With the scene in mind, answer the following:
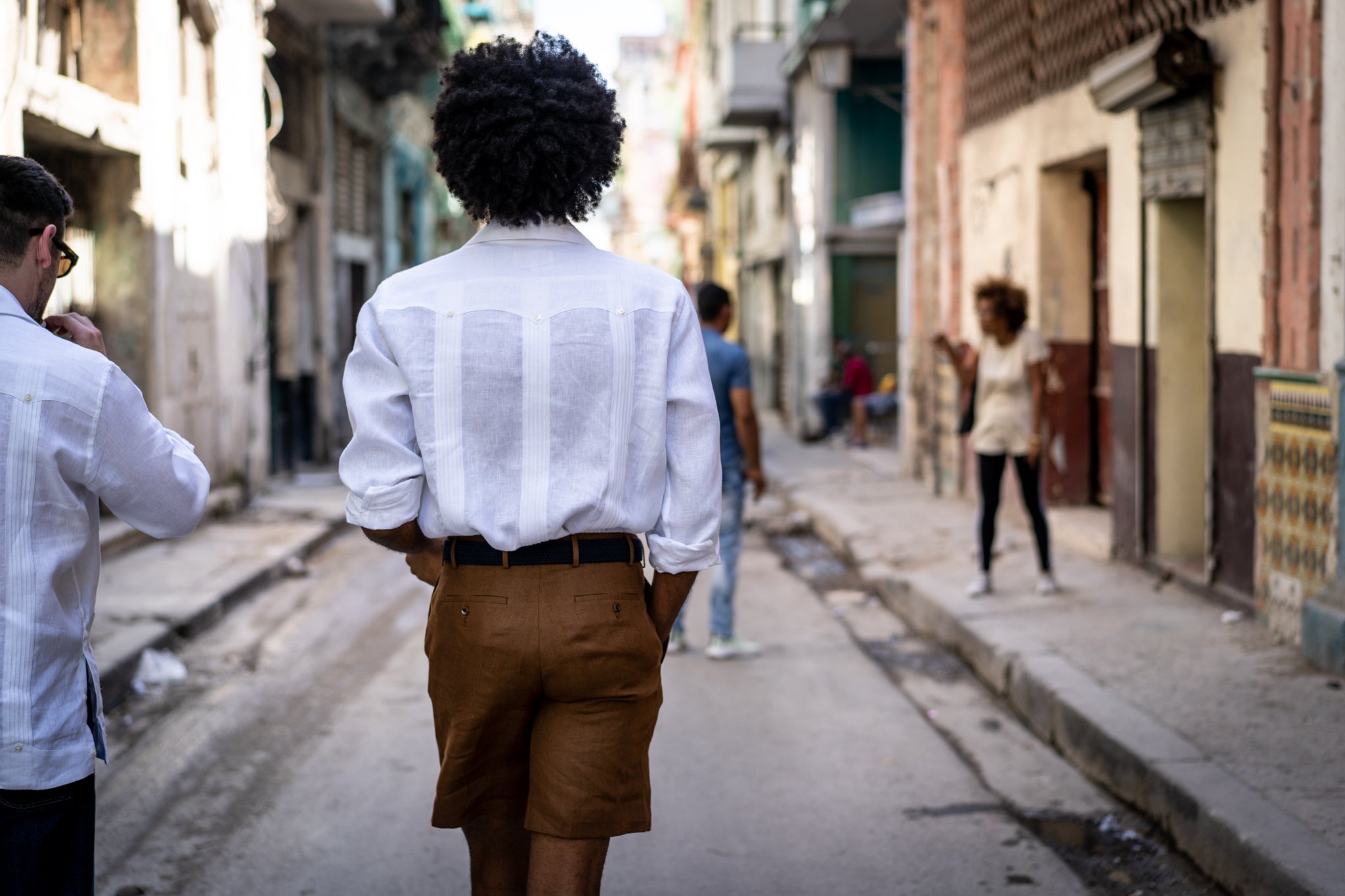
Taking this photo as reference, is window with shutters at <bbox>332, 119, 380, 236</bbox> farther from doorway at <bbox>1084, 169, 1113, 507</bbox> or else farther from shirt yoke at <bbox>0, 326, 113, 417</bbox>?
shirt yoke at <bbox>0, 326, 113, 417</bbox>

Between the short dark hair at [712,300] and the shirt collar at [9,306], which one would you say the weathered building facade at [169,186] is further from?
the shirt collar at [9,306]

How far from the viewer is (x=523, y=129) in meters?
2.63

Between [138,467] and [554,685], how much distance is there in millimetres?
793

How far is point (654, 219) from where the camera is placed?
280 ft

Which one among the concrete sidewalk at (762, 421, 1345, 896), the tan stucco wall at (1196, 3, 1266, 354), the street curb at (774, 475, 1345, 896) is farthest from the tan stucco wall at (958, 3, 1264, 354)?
the street curb at (774, 475, 1345, 896)

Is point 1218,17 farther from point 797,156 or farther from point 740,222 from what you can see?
point 740,222

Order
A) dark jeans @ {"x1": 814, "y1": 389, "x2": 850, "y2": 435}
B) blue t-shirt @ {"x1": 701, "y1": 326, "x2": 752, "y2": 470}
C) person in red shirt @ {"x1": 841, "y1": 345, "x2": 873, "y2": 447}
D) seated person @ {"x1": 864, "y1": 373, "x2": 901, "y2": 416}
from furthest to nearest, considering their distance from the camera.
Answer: dark jeans @ {"x1": 814, "y1": 389, "x2": 850, "y2": 435}, seated person @ {"x1": 864, "y1": 373, "x2": 901, "y2": 416}, person in red shirt @ {"x1": 841, "y1": 345, "x2": 873, "y2": 447}, blue t-shirt @ {"x1": 701, "y1": 326, "x2": 752, "y2": 470}

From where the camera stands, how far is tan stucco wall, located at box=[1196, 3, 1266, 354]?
719cm

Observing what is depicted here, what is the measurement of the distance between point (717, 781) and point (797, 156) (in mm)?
18715

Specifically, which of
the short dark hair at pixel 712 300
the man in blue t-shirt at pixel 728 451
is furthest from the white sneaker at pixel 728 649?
the short dark hair at pixel 712 300

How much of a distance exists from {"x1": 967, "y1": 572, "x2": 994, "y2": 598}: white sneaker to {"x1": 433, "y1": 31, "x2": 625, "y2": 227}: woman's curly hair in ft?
19.3

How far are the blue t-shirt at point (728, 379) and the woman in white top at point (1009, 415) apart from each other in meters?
1.78

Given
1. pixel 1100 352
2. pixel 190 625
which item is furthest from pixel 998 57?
pixel 190 625

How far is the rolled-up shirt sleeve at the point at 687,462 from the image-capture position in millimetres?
2656
